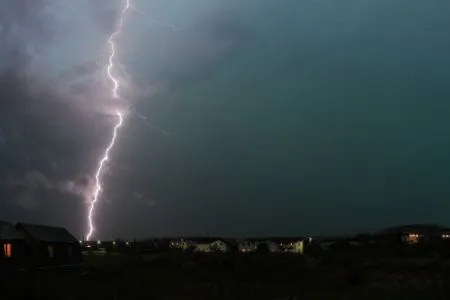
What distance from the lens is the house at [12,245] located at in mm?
36344

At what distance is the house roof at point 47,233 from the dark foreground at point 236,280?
2.56 meters

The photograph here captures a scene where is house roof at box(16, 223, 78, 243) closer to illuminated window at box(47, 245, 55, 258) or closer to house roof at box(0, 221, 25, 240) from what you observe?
Result: illuminated window at box(47, 245, 55, 258)

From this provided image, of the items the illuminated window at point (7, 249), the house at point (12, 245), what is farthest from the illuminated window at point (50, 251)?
the illuminated window at point (7, 249)

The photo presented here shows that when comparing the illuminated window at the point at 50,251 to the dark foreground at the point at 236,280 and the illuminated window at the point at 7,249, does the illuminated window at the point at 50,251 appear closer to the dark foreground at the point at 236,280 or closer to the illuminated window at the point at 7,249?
the dark foreground at the point at 236,280

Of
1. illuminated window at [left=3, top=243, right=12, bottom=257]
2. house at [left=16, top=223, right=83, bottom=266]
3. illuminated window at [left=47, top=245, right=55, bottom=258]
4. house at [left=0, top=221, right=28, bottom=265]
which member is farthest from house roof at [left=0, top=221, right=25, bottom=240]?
illuminated window at [left=47, top=245, right=55, bottom=258]

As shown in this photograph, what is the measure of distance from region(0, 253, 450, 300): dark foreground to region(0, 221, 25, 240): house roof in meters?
3.28

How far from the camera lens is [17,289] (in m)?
23.3

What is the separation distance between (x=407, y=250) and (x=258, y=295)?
151 ft

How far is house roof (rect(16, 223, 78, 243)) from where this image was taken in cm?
4008

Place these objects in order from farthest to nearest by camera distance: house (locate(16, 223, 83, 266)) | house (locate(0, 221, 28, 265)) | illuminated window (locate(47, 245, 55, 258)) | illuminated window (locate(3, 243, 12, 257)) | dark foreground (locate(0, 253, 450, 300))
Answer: illuminated window (locate(47, 245, 55, 258)) < house (locate(16, 223, 83, 266)) < illuminated window (locate(3, 243, 12, 257)) < house (locate(0, 221, 28, 265)) < dark foreground (locate(0, 253, 450, 300))

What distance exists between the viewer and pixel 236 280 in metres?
43.1

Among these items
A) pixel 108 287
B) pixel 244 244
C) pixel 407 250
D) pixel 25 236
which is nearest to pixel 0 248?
pixel 25 236

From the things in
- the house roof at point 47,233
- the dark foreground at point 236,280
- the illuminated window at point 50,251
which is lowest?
Answer: the dark foreground at point 236,280

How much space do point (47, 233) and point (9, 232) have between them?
5.17 m
